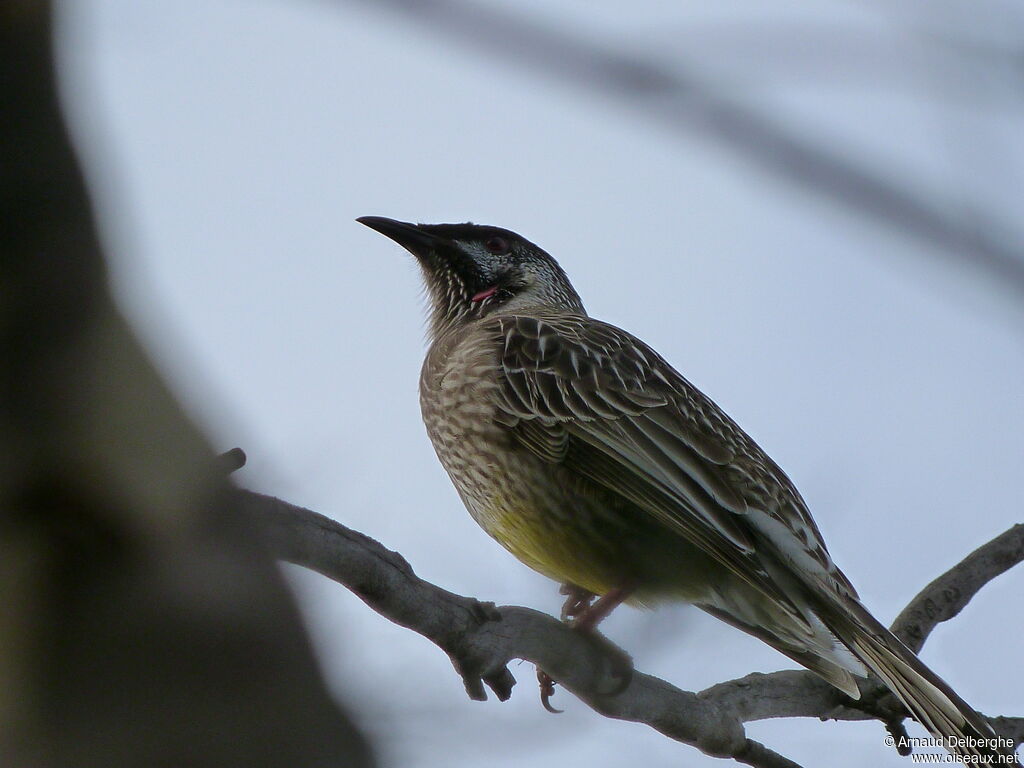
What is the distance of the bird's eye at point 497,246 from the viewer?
7.05 m

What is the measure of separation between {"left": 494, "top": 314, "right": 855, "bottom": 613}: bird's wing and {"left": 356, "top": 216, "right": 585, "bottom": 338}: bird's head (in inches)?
A: 42.5

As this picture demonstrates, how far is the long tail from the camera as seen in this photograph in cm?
412

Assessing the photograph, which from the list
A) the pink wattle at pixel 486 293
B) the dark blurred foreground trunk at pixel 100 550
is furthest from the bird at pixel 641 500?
the dark blurred foreground trunk at pixel 100 550

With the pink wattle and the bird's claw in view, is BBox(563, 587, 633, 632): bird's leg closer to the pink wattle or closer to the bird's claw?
the bird's claw

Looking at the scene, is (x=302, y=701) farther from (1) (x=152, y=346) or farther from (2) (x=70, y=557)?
(1) (x=152, y=346)

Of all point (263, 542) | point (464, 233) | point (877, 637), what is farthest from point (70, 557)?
point (464, 233)

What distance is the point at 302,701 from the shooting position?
1235 mm

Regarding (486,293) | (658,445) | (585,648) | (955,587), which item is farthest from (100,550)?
(486,293)

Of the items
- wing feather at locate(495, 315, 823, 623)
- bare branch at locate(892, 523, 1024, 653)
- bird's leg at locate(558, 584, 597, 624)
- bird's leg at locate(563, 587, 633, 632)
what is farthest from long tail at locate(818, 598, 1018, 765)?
bird's leg at locate(558, 584, 597, 624)

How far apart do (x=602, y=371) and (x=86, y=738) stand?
14.2 ft

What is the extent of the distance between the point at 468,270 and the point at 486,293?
19 cm

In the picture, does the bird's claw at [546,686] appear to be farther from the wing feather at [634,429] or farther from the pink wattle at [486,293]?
the pink wattle at [486,293]

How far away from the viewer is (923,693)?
165 inches

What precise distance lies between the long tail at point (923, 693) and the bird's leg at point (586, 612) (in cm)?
93
